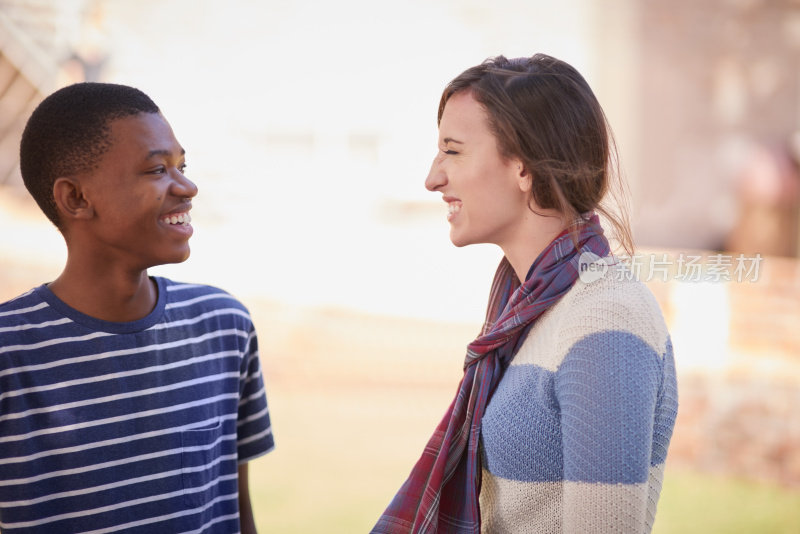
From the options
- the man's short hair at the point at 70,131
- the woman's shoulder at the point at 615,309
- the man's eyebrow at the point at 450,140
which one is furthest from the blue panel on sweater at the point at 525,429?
the man's short hair at the point at 70,131

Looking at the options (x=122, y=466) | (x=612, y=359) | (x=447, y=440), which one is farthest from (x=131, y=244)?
(x=612, y=359)

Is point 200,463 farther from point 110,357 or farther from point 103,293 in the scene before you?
point 103,293

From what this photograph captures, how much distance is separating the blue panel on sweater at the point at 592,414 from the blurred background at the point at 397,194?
126 inches

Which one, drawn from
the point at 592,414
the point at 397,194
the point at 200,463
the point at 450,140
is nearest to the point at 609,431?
the point at 592,414

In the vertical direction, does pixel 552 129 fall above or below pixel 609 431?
above

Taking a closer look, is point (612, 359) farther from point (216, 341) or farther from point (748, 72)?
point (748, 72)

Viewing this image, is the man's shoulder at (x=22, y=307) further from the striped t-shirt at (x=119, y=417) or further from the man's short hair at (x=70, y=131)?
the man's short hair at (x=70, y=131)

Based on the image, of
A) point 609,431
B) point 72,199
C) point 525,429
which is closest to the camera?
point 609,431

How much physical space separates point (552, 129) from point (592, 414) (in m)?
0.59

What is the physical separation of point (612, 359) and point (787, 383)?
400 centimetres

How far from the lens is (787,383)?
4773 millimetres

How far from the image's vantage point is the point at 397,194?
538 centimetres

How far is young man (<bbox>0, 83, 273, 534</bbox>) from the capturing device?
1.51 meters

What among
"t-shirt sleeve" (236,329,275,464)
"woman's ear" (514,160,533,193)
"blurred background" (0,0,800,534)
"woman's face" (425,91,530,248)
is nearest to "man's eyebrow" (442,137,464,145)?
"woman's face" (425,91,530,248)
